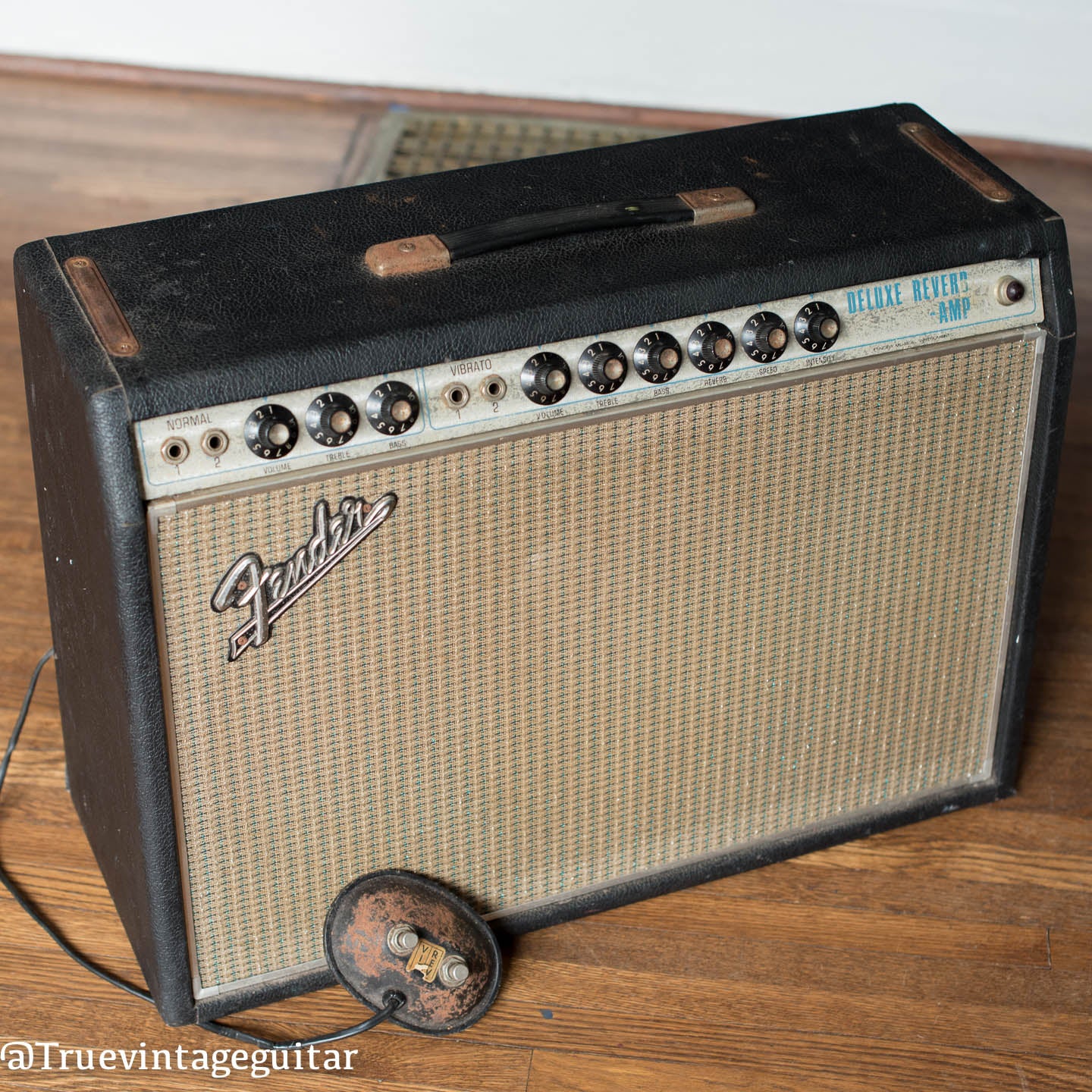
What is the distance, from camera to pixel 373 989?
4.14ft

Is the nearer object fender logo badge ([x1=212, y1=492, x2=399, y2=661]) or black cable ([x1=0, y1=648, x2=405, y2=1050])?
fender logo badge ([x1=212, y1=492, x2=399, y2=661])

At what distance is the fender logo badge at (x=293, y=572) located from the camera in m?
1.10

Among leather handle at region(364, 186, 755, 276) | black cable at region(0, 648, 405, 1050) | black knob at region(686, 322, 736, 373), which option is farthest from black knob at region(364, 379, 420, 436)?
black cable at region(0, 648, 405, 1050)

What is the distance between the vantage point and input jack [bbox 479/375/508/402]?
1.11 metres

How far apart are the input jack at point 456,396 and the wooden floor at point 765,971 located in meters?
0.50

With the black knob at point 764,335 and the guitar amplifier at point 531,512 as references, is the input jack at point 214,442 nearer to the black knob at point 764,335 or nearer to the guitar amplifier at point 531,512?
the guitar amplifier at point 531,512

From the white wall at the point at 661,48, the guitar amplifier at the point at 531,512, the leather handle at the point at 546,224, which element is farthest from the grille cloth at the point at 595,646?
the white wall at the point at 661,48

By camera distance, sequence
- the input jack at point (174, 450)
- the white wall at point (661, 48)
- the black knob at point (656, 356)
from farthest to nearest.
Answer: the white wall at point (661, 48)
the black knob at point (656, 356)
the input jack at point (174, 450)

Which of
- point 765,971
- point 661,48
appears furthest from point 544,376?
point 661,48

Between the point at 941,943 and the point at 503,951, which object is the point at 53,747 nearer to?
the point at 503,951

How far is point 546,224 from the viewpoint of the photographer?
118 centimetres

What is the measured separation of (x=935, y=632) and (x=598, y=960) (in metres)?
0.40

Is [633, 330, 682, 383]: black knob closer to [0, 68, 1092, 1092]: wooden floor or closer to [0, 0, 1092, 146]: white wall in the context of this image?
[0, 68, 1092, 1092]: wooden floor

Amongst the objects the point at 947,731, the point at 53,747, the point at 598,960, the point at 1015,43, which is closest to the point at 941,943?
the point at 947,731
